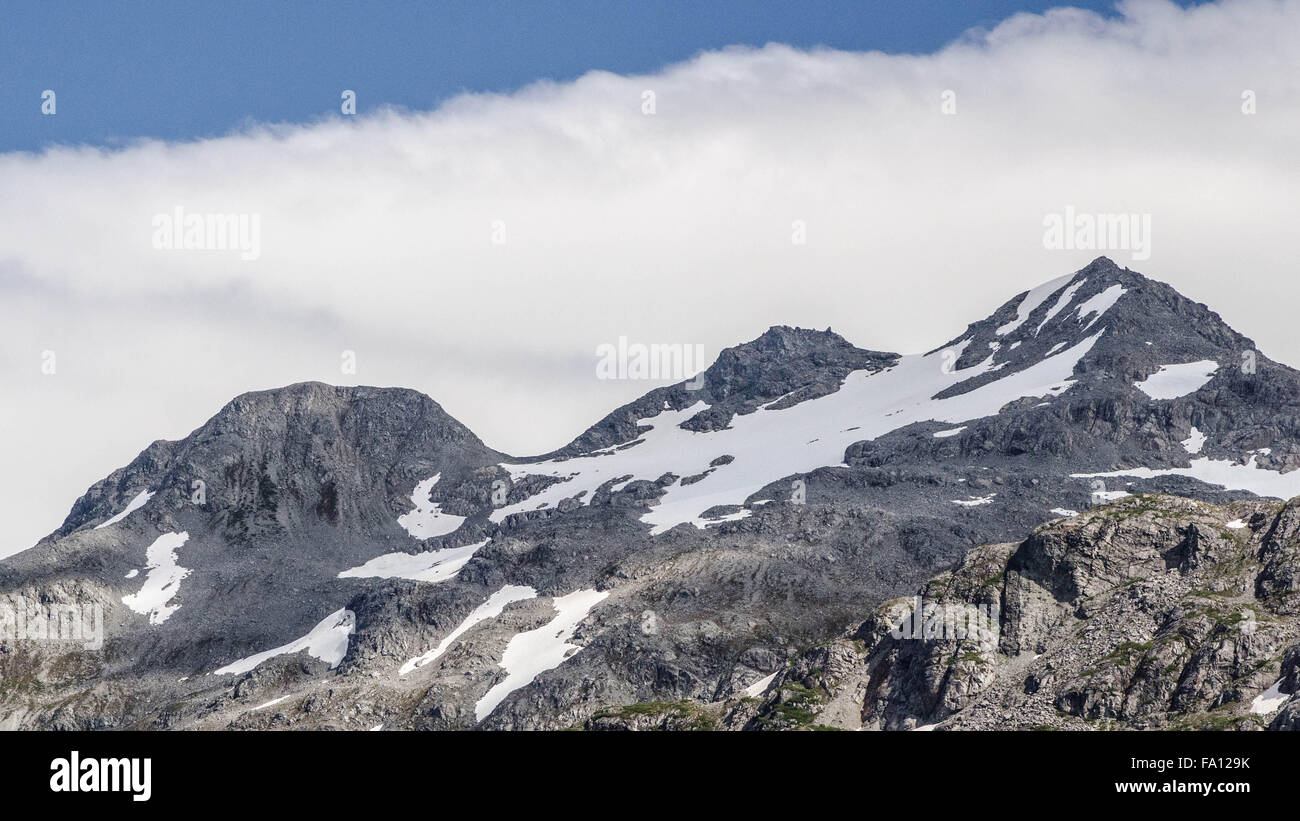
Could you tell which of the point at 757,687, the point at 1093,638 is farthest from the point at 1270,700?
the point at 757,687

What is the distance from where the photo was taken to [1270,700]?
99188 mm

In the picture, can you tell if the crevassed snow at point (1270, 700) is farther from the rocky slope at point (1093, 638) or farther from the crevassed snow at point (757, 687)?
the crevassed snow at point (757, 687)

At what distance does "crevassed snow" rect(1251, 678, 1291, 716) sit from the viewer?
97531mm

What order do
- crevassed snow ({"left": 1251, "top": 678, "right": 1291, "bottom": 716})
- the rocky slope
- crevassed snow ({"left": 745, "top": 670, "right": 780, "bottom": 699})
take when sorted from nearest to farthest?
1. crevassed snow ({"left": 1251, "top": 678, "right": 1291, "bottom": 716})
2. the rocky slope
3. crevassed snow ({"left": 745, "top": 670, "right": 780, "bottom": 699})

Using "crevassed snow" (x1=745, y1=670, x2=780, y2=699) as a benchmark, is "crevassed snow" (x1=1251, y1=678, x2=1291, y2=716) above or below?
above

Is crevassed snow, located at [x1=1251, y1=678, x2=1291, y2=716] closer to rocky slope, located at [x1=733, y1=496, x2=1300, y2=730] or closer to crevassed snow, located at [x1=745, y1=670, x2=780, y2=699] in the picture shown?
rocky slope, located at [x1=733, y1=496, x2=1300, y2=730]

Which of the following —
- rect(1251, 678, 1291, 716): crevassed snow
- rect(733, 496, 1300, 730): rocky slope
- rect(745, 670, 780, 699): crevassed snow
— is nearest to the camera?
rect(1251, 678, 1291, 716): crevassed snow

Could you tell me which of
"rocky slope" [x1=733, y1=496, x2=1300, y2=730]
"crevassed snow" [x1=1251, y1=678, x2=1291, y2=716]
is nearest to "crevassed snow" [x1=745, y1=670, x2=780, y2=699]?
"rocky slope" [x1=733, y1=496, x2=1300, y2=730]

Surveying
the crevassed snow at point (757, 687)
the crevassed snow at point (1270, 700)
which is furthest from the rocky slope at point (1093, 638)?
the crevassed snow at point (757, 687)
